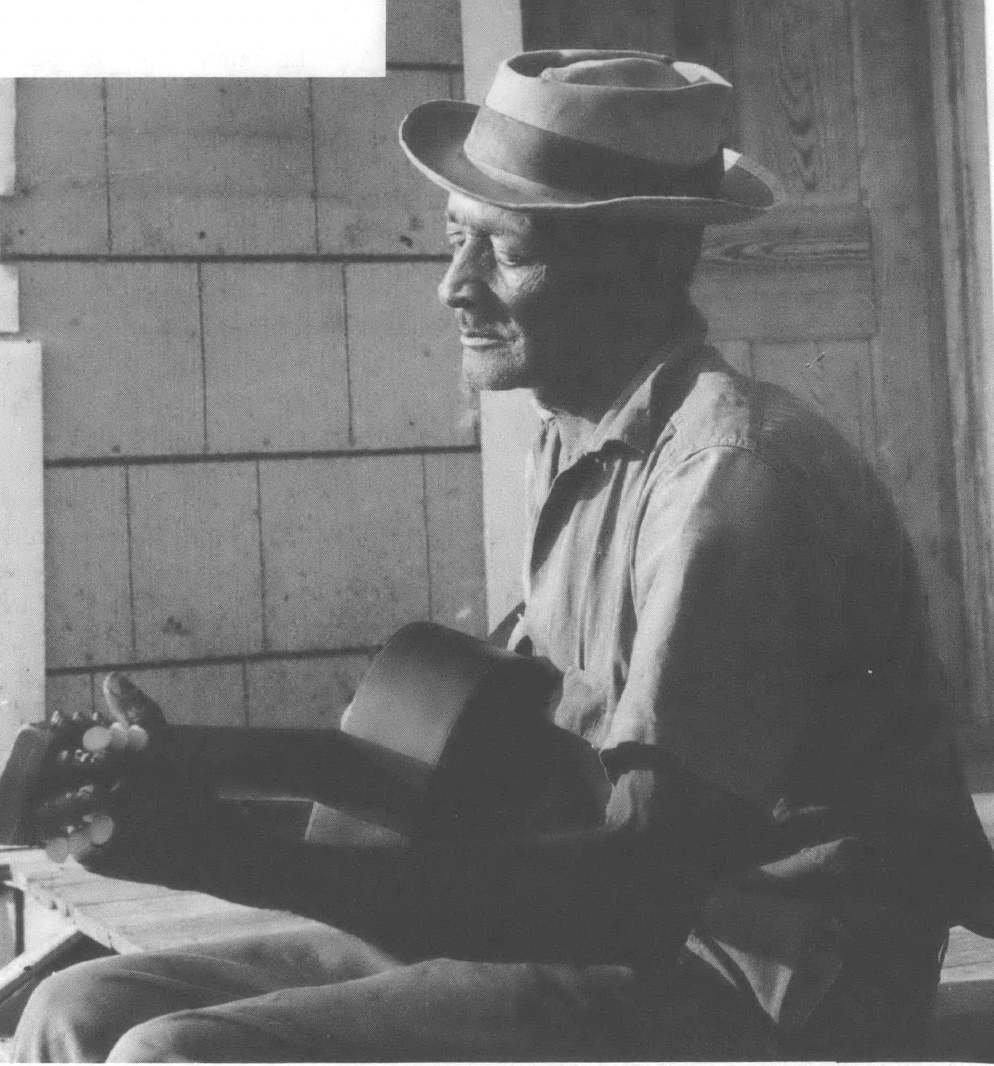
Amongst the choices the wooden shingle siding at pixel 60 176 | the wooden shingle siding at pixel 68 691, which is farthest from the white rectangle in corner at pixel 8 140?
the wooden shingle siding at pixel 68 691

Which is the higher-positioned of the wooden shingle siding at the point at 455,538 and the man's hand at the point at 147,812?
the wooden shingle siding at the point at 455,538

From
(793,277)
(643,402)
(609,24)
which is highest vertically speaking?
(609,24)

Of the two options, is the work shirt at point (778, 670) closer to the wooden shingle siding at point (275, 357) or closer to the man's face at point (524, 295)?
the man's face at point (524, 295)

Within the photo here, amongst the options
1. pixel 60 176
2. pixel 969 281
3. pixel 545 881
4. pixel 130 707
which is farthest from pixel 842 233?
pixel 130 707

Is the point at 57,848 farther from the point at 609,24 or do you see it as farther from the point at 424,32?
the point at 609,24

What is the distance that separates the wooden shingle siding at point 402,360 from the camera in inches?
117

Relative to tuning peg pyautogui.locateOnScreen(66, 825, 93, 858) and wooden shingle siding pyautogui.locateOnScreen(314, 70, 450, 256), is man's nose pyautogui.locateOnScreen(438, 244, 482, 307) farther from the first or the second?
wooden shingle siding pyautogui.locateOnScreen(314, 70, 450, 256)

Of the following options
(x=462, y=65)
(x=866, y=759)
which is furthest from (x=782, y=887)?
(x=462, y=65)

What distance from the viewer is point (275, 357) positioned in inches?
115

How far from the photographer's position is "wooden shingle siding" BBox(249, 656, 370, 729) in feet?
9.61

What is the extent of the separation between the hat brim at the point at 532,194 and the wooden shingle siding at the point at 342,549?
126 cm

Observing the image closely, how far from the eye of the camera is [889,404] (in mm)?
3219

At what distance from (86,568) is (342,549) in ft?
1.36

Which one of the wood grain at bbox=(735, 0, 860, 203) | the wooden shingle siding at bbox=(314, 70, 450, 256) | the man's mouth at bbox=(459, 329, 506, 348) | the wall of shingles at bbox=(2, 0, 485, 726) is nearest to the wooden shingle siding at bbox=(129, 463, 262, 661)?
the wall of shingles at bbox=(2, 0, 485, 726)
